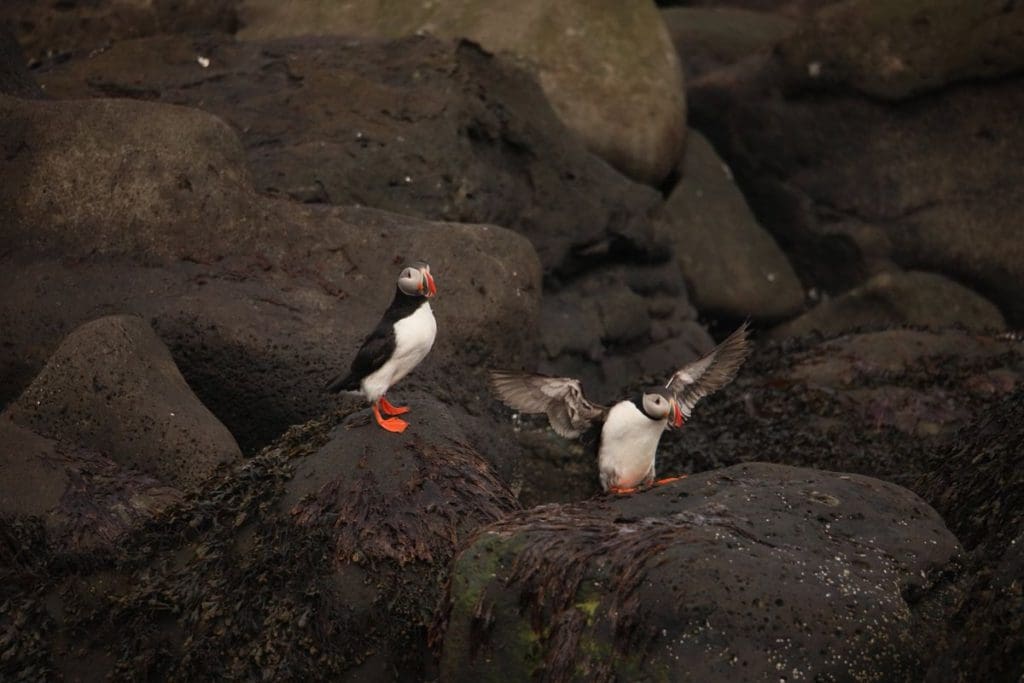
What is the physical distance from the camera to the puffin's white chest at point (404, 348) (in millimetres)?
7355

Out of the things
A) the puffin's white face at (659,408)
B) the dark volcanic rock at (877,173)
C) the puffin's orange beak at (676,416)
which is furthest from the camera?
the dark volcanic rock at (877,173)

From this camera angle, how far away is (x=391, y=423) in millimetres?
7242

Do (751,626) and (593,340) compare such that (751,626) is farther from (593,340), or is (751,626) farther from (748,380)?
(593,340)

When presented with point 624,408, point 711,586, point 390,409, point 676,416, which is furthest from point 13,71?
point 711,586

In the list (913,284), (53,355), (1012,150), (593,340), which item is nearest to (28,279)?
(53,355)

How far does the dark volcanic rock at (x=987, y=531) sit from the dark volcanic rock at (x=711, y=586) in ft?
0.94

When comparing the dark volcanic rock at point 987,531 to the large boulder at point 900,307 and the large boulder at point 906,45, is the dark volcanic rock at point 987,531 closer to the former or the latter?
the large boulder at point 900,307

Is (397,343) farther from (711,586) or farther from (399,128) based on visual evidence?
(399,128)

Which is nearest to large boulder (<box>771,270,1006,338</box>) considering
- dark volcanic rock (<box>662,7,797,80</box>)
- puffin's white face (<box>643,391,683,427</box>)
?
dark volcanic rock (<box>662,7,797,80</box>)

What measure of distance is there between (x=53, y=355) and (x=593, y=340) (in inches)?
180

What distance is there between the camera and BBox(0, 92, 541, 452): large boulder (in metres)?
8.69

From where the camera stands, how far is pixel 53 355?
823cm

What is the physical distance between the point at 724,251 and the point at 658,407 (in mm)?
7527

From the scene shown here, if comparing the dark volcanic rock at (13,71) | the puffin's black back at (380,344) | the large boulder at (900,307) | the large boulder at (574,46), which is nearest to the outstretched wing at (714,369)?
the puffin's black back at (380,344)
